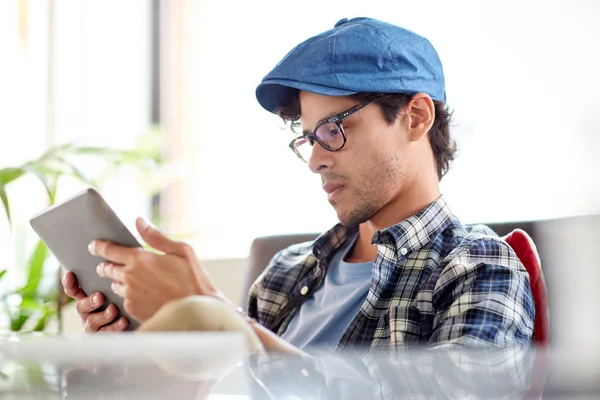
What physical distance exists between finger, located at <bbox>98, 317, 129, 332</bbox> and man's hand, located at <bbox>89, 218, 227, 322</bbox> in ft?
0.35

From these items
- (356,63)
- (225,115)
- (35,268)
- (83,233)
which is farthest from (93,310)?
(225,115)

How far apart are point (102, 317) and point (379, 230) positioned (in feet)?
1.84

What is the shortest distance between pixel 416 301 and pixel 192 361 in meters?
0.85

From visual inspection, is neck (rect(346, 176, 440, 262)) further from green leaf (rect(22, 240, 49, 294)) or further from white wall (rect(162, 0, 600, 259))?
white wall (rect(162, 0, 600, 259))

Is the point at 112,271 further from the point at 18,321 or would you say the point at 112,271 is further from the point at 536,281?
the point at 18,321

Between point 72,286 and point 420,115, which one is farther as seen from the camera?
point 420,115

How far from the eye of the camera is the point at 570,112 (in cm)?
258

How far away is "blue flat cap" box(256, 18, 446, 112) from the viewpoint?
132cm

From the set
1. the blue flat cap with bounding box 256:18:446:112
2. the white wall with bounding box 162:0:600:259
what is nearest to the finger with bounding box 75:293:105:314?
the blue flat cap with bounding box 256:18:446:112

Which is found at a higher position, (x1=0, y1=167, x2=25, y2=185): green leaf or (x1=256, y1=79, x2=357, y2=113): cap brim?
(x1=256, y1=79, x2=357, y2=113): cap brim

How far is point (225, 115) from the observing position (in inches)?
142

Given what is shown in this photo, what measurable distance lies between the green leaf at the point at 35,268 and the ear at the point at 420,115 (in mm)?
1162

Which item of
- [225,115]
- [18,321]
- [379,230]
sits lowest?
[18,321]

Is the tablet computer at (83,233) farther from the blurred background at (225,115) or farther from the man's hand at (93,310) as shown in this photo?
the blurred background at (225,115)
